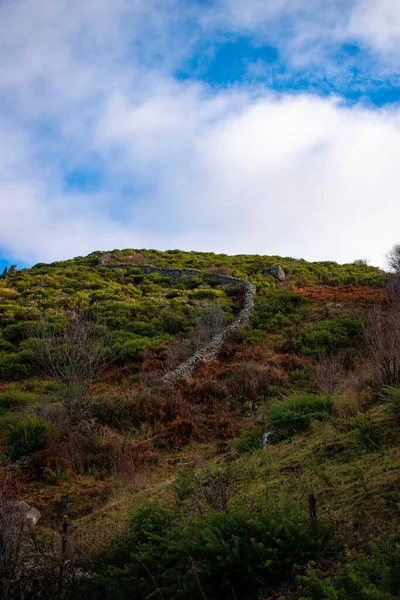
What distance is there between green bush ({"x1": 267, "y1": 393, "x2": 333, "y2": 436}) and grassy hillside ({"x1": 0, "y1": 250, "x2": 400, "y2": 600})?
0.03m

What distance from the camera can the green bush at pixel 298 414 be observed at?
7.62 m

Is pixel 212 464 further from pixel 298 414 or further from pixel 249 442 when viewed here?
pixel 298 414

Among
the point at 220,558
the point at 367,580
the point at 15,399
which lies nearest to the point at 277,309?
the point at 15,399

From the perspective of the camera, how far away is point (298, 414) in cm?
773

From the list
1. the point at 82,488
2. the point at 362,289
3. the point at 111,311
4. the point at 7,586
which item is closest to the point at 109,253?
the point at 111,311

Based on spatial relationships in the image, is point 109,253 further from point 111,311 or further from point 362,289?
point 362,289

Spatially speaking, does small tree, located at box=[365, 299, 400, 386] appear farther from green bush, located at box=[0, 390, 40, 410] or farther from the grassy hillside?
green bush, located at box=[0, 390, 40, 410]

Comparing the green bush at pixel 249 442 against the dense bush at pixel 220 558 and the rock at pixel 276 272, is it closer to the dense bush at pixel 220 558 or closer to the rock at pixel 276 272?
the dense bush at pixel 220 558

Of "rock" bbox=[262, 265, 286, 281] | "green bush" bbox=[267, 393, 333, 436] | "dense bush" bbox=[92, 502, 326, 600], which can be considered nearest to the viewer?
"dense bush" bbox=[92, 502, 326, 600]

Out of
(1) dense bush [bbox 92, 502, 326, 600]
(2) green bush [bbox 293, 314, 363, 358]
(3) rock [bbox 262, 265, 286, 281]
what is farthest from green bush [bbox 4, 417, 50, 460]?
(3) rock [bbox 262, 265, 286, 281]

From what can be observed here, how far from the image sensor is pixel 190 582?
3705mm

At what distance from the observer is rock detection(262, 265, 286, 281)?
1171 inches

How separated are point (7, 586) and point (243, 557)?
7.12 ft

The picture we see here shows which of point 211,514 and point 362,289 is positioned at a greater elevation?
point 362,289
